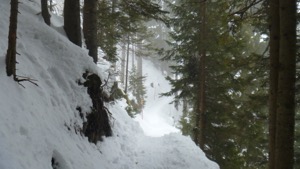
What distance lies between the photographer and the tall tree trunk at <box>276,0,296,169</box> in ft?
18.0

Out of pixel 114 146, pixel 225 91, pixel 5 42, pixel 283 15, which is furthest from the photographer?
pixel 225 91

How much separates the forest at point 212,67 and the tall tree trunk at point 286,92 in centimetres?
2

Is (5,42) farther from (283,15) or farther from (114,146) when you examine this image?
(283,15)

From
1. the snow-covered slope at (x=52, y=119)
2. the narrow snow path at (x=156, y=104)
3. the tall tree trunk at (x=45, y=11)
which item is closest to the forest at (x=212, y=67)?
the tall tree trunk at (x=45, y=11)

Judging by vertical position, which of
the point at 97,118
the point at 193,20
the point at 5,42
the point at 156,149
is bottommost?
the point at 156,149

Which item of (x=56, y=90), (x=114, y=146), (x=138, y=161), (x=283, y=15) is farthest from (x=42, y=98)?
(x=283, y=15)

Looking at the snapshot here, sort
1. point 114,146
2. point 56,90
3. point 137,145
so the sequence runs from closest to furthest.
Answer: point 56,90, point 114,146, point 137,145

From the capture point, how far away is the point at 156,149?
1048cm

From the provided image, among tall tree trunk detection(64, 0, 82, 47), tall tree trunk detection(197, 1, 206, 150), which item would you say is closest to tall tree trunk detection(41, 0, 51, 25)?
tall tree trunk detection(64, 0, 82, 47)

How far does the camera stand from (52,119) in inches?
229

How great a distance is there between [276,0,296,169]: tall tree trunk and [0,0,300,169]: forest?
2cm

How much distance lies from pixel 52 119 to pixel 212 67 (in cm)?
1061

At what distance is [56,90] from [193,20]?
10210 millimetres

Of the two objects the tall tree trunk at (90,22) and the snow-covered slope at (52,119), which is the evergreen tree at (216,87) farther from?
the tall tree trunk at (90,22)
